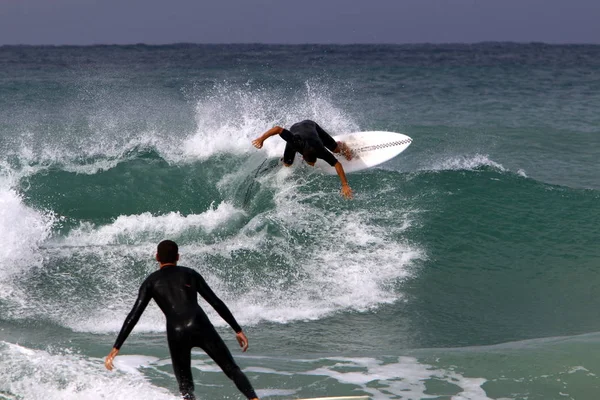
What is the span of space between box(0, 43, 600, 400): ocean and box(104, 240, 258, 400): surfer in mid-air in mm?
675

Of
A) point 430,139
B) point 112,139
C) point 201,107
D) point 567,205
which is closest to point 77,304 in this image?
point 567,205

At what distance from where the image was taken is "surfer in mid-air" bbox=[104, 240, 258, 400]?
4.84 meters

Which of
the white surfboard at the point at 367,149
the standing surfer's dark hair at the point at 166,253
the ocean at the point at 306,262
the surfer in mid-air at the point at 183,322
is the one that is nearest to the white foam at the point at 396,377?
the ocean at the point at 306,262

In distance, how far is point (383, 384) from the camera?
586 cm

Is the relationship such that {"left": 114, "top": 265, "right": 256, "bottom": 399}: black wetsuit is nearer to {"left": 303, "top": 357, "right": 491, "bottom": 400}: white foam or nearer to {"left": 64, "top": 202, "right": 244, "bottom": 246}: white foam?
{"left": 303, "top": 357, "right": 491, "bottom": 400}: white foam

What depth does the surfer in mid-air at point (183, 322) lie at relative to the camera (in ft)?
A: 15.9

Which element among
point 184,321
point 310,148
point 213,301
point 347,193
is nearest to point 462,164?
point 310,148

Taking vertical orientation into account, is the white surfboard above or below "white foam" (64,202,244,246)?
above

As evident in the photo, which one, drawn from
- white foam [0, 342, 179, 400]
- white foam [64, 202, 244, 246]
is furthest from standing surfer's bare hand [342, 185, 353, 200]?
white foam [0, 342, 179, 400]

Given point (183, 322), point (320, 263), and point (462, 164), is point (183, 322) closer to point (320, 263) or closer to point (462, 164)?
point (320, 263)

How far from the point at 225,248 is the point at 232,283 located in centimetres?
94

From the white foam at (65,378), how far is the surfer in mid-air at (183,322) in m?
0.58

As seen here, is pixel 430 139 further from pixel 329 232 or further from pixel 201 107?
pixel 329 232

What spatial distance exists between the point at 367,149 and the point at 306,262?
2.91 meters
